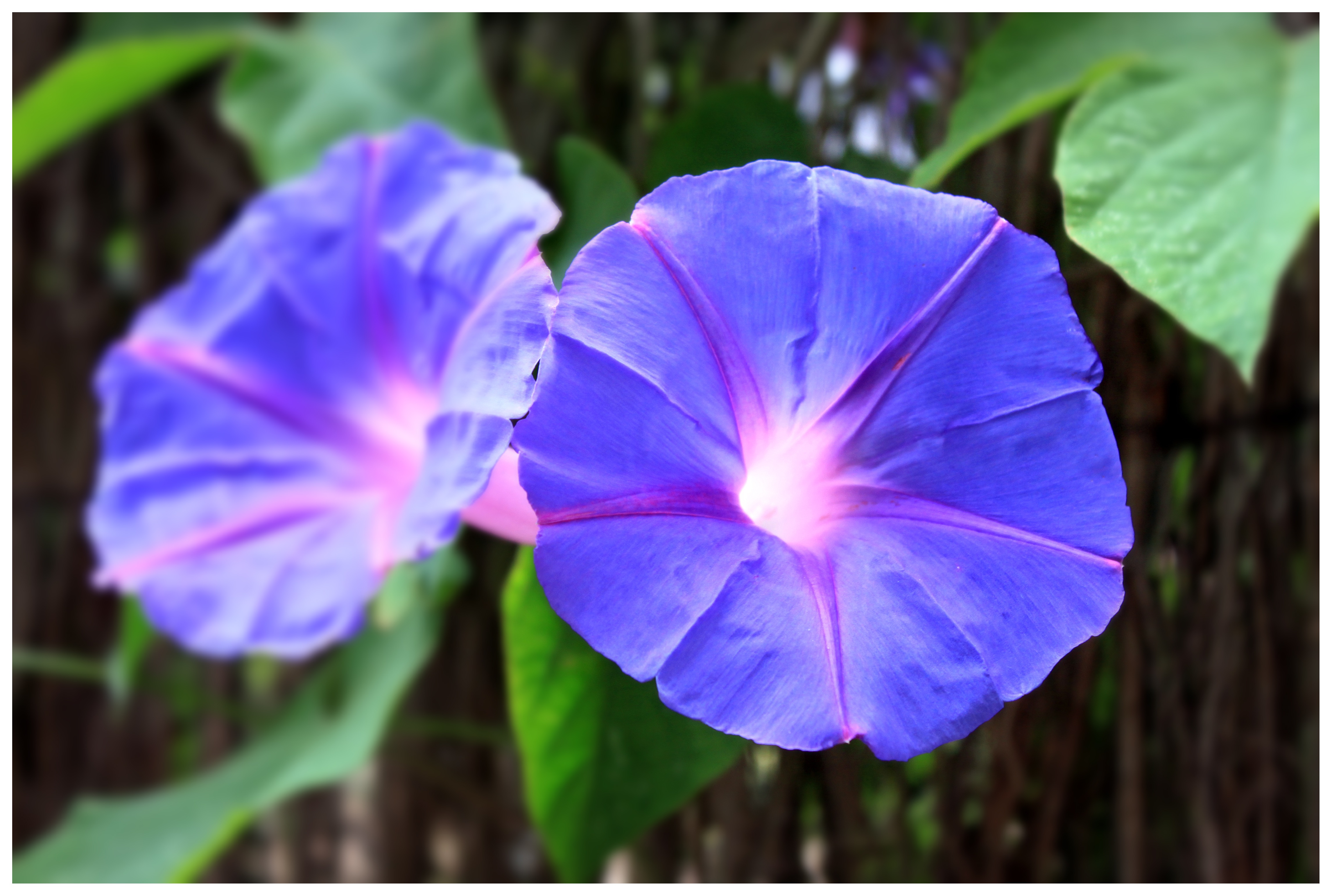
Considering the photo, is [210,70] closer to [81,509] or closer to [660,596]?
[81,509]

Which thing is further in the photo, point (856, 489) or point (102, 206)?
point (102, 206)

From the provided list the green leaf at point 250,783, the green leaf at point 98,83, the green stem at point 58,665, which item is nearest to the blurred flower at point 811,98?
the green leaf at point 250,783

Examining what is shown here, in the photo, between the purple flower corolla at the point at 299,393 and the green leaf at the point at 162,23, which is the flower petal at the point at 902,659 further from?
the green leaf at the point at 162,23

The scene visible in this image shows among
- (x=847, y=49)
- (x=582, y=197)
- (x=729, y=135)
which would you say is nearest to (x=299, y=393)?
(x=582, y=197)

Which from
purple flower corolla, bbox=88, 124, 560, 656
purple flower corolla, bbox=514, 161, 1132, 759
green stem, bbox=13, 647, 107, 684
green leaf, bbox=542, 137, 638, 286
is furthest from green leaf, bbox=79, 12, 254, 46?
purple flower corolla, bbox=514, 161, 1132, 759

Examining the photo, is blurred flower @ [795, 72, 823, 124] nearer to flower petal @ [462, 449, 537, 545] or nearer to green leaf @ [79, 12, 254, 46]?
flower petal @ [462, 449, 537, 545]

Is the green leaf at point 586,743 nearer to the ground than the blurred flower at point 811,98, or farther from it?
nearer to the ground
